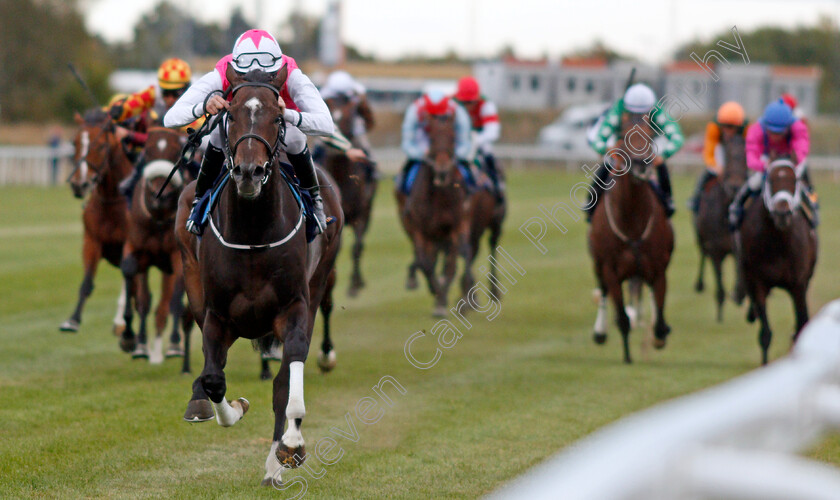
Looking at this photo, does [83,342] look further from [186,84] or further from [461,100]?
[461,100]

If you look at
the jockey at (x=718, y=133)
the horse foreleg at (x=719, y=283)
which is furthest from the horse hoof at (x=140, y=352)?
the horse foreleg at (x=719, y=283)

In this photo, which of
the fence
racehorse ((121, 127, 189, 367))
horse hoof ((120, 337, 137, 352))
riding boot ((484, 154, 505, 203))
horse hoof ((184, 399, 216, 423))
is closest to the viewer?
the fence

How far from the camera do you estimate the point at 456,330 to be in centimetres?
1085

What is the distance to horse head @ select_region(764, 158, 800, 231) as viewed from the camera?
27.1ft

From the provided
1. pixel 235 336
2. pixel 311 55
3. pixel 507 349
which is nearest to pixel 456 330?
pixel 507 349

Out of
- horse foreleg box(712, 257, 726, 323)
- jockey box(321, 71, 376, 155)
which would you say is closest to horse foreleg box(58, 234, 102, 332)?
jockey box(321, 71, 376, 155)

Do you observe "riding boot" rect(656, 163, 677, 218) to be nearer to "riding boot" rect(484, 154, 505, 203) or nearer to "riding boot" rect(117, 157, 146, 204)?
"riding boot" rect(484, 154, 505, 203)

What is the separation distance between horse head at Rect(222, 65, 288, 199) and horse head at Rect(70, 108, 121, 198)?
4.08m

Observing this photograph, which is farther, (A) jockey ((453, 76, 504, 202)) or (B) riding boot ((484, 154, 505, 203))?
(B) riding boot ((484, 154, 505, 203))

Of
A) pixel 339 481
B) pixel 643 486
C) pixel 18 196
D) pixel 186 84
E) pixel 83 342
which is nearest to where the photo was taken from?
pixel 643 486

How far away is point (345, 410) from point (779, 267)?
3740mm

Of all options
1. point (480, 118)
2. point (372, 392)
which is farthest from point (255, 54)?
point (480, 118)

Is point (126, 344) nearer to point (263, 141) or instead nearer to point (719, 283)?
point (263, 141)

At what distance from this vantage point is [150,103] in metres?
9.33
